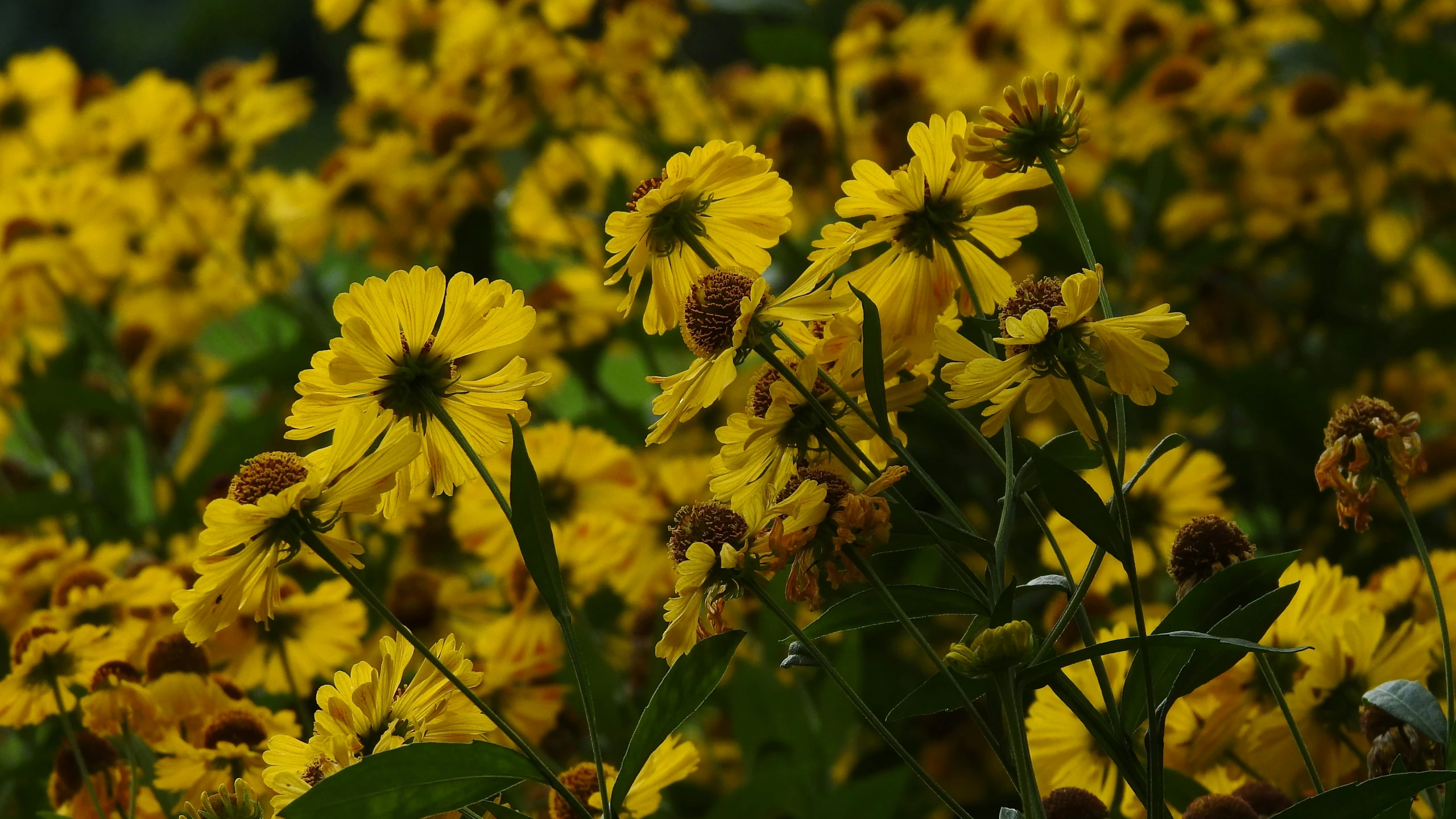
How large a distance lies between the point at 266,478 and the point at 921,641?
27 cm

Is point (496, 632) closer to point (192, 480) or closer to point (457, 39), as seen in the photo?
point (192, 480)

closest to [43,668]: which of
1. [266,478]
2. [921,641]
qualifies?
[266,478]

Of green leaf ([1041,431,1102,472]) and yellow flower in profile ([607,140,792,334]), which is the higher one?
yellow flower in profile ([607,140,792,334])

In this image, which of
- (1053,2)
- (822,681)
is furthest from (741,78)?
(822,681)

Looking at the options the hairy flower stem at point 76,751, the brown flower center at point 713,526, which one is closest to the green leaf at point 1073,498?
the brown flower center at point 713,526

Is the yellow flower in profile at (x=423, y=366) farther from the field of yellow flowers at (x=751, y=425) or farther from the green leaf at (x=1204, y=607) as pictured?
the green leaf at (x=1204, y=607)

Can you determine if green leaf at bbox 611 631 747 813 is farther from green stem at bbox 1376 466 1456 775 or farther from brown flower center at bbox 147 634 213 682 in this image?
brown flower center at bbox 147 634 213 682

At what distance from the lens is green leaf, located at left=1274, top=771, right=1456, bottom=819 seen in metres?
0.45

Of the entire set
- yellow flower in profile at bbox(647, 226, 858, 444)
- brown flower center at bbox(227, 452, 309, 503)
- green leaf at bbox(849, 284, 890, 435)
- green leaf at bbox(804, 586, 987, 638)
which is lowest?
green leaf at bbox(804, 586, 987, 638)

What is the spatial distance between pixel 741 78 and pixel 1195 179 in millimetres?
622

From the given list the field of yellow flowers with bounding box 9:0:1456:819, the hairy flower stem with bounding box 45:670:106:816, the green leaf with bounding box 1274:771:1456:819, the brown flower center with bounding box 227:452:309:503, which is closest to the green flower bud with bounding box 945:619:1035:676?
the field of yellow flowers with bounding box 9:0:1456:819

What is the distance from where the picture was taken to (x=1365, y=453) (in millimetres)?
529

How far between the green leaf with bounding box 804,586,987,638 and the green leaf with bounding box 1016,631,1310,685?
49 millimetres

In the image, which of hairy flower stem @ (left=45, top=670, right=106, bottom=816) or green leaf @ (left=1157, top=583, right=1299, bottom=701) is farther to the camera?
hairy flower stem @ (left=45, top=670, right=106, bottom=816)
